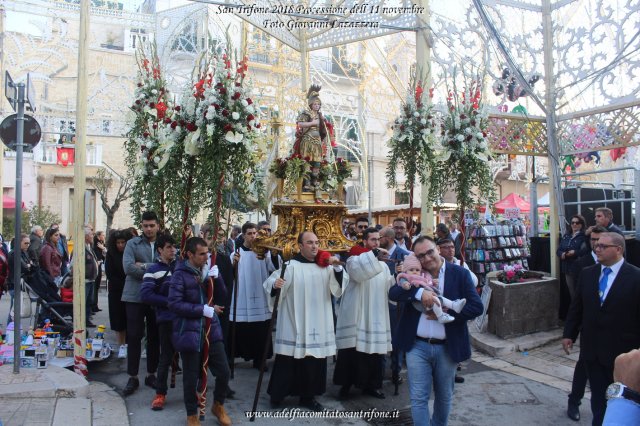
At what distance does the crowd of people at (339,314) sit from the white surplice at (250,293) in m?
0.01

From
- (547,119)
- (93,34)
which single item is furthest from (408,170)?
(93,34)

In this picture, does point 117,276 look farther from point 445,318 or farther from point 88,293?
point 445,318

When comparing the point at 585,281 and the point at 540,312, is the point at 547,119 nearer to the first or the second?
the point at 540,312

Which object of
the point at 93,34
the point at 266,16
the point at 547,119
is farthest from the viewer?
the point at 93,34

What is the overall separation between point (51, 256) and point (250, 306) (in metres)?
5.53

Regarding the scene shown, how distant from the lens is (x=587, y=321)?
442 centimetres

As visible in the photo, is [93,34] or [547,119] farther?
[93,34]

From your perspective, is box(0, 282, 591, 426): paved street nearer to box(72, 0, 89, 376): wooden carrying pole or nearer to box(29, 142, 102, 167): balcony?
box(72, 0, 89, 376): wooden carrying pole

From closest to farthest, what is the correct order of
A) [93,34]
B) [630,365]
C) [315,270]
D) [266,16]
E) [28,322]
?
[630,365] → [315,270] → [28,322] → [266,16] → [93,34]

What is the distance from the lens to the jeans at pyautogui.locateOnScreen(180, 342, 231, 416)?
4.71 metres

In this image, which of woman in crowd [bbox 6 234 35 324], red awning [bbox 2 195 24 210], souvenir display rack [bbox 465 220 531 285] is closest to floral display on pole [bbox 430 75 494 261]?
souvenir display rack [bbox 465 220 531 285]

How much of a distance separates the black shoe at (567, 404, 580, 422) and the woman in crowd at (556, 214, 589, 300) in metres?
2.87

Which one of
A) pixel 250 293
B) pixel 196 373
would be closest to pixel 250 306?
pixel 250 293

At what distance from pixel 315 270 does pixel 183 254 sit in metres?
1.38
